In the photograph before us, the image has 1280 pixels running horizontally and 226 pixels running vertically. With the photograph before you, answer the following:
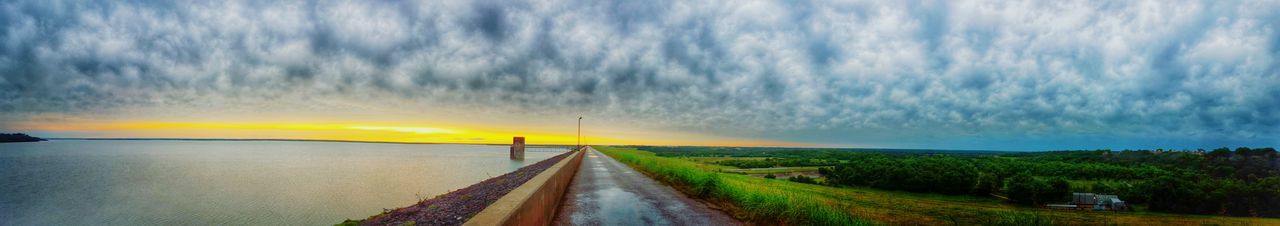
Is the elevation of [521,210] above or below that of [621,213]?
above

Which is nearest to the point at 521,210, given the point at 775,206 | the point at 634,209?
the point at 634,209

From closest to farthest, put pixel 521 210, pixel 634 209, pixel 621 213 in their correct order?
pixel 521 210 → pixel 621 213 → pixel 634 209

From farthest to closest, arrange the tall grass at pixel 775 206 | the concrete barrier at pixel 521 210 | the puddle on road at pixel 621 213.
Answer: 1. the puddle on road at pixel 621 213
2. the tall grass at pixel 775 206
3. the concrete barrier at pixel 521 210

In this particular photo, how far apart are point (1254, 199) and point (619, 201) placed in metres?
55.5

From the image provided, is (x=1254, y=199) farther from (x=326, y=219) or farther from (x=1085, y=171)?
(x=326, y=219)

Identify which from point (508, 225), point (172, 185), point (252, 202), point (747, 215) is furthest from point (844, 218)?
point (172, 185)

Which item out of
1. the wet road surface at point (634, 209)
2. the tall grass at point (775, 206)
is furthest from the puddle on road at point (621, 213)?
the tall grass at point (775, 206)

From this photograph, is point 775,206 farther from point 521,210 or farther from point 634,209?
point 521,210

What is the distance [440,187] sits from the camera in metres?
36.2

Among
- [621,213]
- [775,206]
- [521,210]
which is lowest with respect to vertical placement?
[621,213]

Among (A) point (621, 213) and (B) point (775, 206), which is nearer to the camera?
(B) point (775, 206)

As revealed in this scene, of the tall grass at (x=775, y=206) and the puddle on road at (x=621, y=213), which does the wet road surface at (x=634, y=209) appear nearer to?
the puddle on road at (x=621, y=213)

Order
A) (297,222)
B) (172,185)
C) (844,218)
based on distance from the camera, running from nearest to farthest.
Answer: (844,218) < (297,222) < (172,185)

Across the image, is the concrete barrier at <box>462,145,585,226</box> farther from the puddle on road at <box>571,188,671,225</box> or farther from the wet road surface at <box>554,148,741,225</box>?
the puddle on road at <box>571,188,671,225</box>
